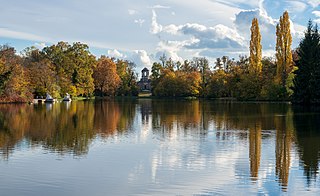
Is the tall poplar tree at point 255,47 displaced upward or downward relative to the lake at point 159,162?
upward

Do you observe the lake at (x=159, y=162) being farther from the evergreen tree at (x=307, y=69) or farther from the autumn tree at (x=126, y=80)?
the autumn tree at (x=126, y=80)

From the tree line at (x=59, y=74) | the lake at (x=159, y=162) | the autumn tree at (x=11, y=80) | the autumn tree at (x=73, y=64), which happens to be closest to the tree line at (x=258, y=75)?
the tree line at (x=59, y=74)

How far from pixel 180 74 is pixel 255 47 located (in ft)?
98.1

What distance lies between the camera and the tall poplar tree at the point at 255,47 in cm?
6881

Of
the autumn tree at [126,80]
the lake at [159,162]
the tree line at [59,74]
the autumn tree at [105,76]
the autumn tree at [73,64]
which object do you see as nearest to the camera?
the lake at [159,162]

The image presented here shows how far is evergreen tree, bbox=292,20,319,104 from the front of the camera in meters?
48.6

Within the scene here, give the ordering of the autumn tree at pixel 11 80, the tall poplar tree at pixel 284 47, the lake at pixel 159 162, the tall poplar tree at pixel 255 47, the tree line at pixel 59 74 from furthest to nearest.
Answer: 1. the tall poplar tree at pixel 255 47
2. the tall poplar tree at pixel 284 47
3. the tree line at pixel 59 74
4. the autumn tree at pixel 11 80
5. the lake at pixel 159 162

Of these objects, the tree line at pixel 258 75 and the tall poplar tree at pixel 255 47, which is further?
the tall poplar tree at pixel 255 47

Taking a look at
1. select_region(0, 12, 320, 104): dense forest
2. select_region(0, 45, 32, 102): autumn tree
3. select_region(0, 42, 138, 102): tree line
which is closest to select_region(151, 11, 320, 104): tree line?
select_region(0, 12, 320, 104): dense forest

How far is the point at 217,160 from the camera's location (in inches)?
551

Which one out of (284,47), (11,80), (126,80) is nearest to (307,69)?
(284,47)

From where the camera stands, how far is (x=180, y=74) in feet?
317

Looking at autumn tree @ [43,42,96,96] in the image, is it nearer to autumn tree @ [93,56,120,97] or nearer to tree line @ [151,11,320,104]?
autumn tree @ [93,56,120,97]

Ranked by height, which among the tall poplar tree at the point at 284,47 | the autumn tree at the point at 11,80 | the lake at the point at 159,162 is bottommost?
the lake at the point at 159,162
